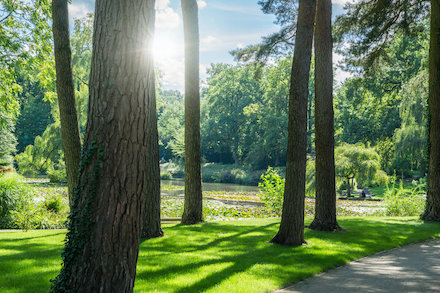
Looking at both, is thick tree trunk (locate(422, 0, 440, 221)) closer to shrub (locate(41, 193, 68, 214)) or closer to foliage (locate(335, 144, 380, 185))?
shrub (locate(41, 193, 68, 214))

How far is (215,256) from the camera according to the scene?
21.9 feet

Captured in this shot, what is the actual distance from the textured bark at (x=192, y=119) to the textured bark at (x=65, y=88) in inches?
129

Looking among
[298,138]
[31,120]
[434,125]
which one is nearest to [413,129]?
[434,125]

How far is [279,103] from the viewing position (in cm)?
4872

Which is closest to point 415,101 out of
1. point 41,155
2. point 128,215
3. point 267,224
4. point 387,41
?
point 387,41

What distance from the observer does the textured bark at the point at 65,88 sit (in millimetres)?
7902

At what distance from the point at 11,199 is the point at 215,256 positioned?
7127 millimetres

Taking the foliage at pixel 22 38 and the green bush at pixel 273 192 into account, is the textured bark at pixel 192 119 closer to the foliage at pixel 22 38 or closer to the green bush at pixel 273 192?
the green bush at pixel 273 192

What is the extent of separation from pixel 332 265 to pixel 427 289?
1.64 m

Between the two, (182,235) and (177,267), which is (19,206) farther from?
(177,267)


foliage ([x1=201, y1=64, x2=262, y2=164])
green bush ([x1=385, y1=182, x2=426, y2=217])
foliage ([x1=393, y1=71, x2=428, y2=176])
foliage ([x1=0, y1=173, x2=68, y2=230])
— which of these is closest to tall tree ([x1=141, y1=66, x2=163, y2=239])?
foliage ([x1=0, y1=173, x2=68, y2=230])

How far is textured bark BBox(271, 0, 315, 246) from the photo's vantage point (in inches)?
305

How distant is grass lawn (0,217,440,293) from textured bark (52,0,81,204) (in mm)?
1756

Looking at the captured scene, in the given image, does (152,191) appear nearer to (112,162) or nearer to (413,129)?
(112,162)
